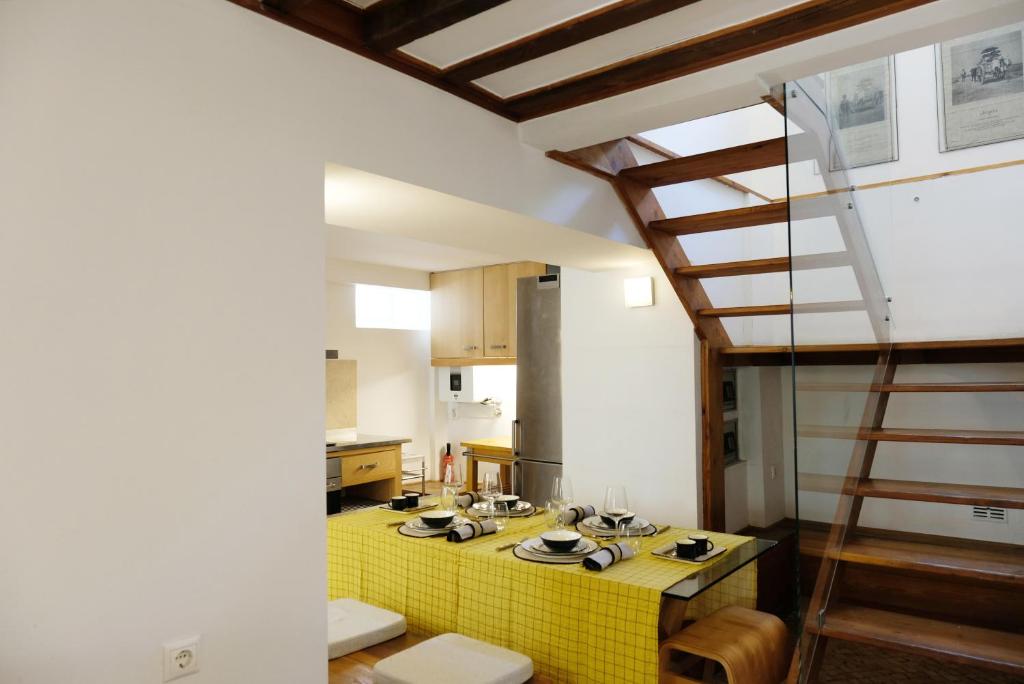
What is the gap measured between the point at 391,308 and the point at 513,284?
137cm

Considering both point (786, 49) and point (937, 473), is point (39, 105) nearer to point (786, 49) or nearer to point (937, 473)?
point (786, 49)

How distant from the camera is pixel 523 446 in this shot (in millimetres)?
4738

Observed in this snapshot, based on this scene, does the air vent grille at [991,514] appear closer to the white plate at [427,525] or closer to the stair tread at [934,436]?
the stair tread at [934,436]

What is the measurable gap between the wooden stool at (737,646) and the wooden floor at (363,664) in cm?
45

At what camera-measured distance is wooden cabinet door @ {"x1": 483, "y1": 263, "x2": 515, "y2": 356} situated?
5.71 metres

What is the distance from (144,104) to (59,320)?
49cm

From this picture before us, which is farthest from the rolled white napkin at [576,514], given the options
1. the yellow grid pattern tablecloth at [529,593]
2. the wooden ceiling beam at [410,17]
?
the wooden ceiling beam at [410,17]

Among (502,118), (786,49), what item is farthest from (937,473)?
(502,118)

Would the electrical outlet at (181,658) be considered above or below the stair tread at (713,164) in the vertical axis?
below

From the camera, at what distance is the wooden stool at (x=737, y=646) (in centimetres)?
219

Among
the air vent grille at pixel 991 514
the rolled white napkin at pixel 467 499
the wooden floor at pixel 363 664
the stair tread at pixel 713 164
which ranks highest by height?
the stair tread at pixel 713 164

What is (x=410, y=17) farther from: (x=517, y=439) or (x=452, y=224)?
(x=517, y=439)

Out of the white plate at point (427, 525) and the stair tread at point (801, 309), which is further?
the white plate at point (427, 525)

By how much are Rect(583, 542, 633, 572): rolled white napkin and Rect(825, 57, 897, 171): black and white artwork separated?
1583 millimetres
